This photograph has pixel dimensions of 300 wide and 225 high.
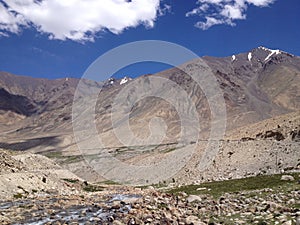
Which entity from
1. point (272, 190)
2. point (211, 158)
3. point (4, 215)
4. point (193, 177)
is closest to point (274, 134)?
point (211, 158)

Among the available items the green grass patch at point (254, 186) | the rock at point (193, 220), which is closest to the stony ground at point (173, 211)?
the rock at point (193, 220)

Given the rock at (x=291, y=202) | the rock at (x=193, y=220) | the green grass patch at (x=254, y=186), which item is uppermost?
the green grass patch at (x=254, y=186)

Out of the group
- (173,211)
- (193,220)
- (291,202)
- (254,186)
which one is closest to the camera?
(193,220)

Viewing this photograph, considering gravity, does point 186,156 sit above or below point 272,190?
above

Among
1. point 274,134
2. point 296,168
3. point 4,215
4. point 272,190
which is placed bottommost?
point 4,215

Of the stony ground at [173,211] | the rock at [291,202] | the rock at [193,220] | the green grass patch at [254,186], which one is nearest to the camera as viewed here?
the rock at [193,220]

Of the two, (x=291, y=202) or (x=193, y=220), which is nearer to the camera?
(x=193, y=220)

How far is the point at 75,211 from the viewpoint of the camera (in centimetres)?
2792

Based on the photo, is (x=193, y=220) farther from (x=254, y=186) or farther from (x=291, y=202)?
(x=254, y=186)

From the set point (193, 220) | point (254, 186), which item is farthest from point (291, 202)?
point (254, 186)

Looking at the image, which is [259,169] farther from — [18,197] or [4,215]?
[4,215]

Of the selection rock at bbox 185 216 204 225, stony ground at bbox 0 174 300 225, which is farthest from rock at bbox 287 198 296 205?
rock at bbox 185 216 204 225

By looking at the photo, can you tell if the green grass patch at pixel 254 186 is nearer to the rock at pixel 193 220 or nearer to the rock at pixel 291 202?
the rock at pixel 291 202

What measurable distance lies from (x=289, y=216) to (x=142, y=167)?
81538 mm
